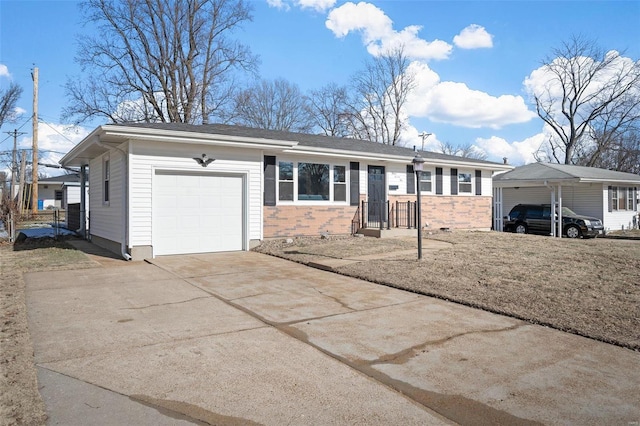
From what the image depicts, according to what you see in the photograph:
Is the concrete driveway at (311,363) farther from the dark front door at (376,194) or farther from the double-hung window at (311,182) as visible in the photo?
the dark front door at (376,194)

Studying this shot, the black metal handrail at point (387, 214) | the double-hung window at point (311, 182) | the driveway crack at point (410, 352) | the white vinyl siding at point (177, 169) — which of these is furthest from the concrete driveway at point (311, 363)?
the black metal handrail at point (387, 214)

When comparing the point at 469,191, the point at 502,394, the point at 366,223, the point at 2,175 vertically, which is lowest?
the point at 502,394

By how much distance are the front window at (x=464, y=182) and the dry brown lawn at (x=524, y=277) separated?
5.80 meters

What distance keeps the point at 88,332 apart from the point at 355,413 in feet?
11.1

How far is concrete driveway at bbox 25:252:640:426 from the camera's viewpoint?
10.3 ft

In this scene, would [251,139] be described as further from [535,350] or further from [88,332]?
[535,350]

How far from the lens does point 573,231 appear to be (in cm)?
1925

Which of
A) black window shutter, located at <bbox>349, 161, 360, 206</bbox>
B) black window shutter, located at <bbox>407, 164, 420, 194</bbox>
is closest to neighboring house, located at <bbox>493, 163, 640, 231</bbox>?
black window shutter, located at <bbox>407, 164, 420, 194</bbox>

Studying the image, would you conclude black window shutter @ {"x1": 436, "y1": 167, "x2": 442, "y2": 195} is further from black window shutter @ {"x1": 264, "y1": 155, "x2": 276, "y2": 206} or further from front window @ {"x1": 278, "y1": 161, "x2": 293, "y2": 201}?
black window shutter @ {"x1": 264, "y1": 155, "x2": 276, "y2": 206}

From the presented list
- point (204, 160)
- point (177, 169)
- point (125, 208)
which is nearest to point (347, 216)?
point (204, 160)

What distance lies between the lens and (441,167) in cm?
1733

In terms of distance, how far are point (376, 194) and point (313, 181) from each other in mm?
2804

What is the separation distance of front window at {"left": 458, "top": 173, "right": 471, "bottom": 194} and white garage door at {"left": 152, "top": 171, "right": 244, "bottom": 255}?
394 inches

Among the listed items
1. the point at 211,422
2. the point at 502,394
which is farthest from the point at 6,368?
the point at 502,394
